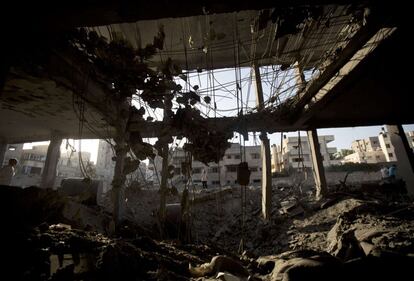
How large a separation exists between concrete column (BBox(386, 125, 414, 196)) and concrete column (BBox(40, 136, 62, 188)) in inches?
397

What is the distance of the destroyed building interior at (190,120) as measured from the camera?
7.57ft

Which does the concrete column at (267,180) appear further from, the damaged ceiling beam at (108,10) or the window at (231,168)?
the window at (231,168)

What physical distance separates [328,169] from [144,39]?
2384cm

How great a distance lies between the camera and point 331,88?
428cm

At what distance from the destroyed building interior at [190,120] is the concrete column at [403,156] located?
38 mm

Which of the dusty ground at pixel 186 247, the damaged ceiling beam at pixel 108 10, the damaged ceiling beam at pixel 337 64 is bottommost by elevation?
the dusty ground at pixel 186 247

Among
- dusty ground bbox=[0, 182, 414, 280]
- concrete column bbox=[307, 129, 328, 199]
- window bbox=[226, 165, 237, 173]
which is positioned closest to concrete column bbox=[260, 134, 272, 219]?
dusty ground bbox=[0, 182, 414, 280]

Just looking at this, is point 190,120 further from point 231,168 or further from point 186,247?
point 231,168

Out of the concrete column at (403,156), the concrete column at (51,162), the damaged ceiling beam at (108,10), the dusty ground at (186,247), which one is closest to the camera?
the dusty ground at (186,247)

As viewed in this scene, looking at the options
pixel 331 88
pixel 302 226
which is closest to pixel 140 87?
pixel 331 88

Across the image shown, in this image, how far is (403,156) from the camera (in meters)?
7.28

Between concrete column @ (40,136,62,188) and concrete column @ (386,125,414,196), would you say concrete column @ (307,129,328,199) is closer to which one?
concrete column @ (386,125,414,196)

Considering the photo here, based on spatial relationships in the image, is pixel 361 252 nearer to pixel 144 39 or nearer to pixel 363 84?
pixel 363 84

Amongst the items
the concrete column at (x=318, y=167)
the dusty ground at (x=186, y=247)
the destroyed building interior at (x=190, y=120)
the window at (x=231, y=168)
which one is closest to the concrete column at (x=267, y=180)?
the destroyed building interior at (x=190, y=120)
